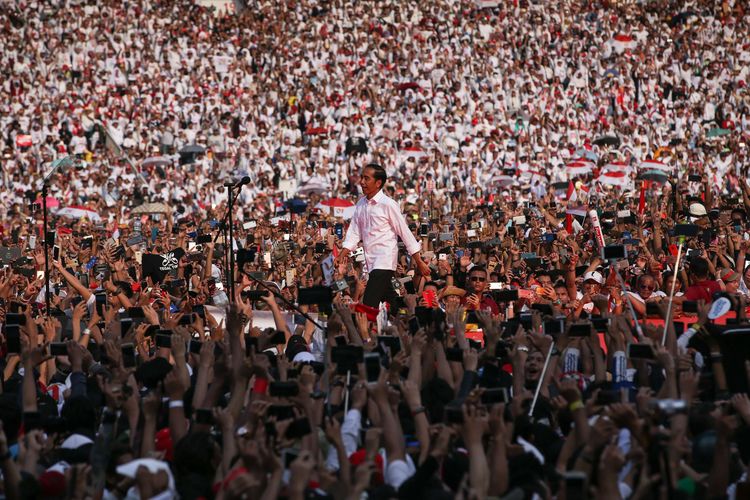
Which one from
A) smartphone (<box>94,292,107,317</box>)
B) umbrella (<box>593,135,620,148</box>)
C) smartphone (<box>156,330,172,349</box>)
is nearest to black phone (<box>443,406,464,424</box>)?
smartphone (<box>156,330,172,349</box>)

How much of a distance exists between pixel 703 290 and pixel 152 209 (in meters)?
18.3

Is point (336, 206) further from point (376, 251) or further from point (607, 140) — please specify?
point (376, 251)

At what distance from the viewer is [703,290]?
28.5 ft

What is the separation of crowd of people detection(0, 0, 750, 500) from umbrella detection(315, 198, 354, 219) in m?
0.05

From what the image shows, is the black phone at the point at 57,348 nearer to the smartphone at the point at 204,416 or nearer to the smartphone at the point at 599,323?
the smartphone at the point at 204,416

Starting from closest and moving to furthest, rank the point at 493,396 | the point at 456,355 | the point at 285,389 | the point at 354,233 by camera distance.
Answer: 1. the point at 493,396
2. the point at 285,389
3. the point at 456,355
4. the point at 354,233

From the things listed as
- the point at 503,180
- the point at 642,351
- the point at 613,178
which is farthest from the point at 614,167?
the point at 642,351

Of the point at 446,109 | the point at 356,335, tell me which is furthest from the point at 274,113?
the point at 356,335

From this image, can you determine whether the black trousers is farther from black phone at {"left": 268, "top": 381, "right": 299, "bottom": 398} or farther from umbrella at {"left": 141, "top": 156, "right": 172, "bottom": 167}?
umbrella at {"left": 141, "top": 156, "right": 172, "bottom": 167}

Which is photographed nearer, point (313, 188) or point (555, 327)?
point (555, 327)

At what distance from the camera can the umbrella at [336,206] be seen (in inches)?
813

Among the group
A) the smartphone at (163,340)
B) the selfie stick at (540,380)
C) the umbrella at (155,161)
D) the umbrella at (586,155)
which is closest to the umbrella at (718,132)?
the umbrella at (586,155)

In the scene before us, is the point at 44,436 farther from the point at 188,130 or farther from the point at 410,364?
the point at 188,130

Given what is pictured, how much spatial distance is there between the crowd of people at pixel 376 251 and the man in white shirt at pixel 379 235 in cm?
2
